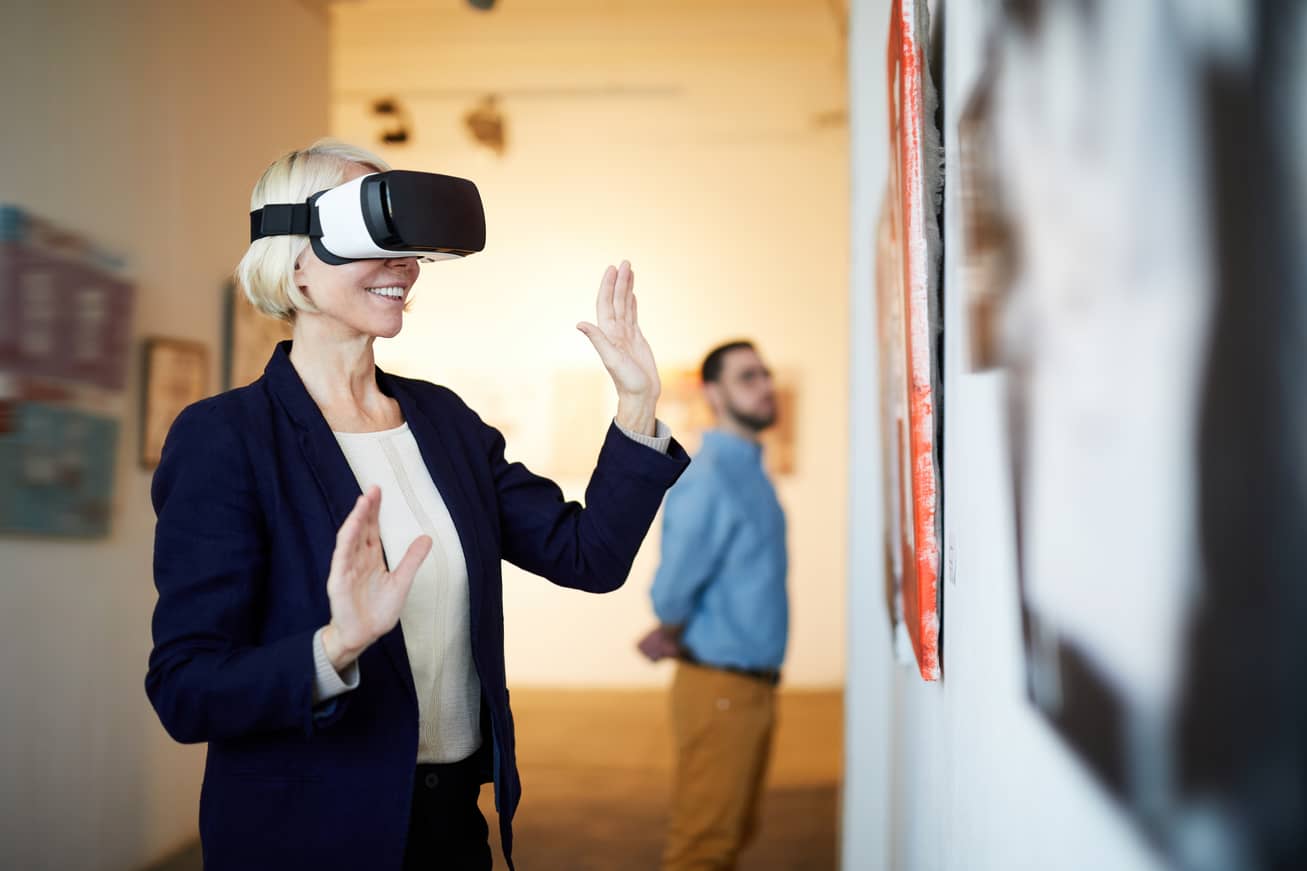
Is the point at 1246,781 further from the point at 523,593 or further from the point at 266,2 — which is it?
the point at 523,593

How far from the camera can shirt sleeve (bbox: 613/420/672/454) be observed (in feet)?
5.55

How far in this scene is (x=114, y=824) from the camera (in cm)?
386

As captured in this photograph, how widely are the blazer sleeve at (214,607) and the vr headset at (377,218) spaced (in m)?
0.30

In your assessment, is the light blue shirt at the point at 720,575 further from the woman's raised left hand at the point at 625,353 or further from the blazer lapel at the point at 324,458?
the blazer lapel at the point at 324,458

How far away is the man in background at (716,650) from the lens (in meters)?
3.44

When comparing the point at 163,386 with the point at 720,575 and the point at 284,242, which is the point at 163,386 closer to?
the point at 720,575

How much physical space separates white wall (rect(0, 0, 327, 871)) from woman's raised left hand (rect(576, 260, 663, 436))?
255cm

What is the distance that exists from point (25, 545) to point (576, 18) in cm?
485

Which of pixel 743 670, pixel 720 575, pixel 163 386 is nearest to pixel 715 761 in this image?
pixel 743 670

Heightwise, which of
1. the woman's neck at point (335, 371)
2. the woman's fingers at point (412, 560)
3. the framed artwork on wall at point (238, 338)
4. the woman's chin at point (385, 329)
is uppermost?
the framed artwork on wall at point (238, 338)

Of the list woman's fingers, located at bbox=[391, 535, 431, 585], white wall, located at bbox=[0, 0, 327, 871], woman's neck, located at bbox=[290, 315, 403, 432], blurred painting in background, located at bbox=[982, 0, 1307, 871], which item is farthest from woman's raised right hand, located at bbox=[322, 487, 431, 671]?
white wall, located at bbox=[0, 0, 327, 871]

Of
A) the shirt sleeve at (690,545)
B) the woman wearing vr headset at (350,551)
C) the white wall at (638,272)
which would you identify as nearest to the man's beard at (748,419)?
the shirt sleeve at (690,545)

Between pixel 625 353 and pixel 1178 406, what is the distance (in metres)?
1.24

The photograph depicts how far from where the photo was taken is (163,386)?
4.11 meters
